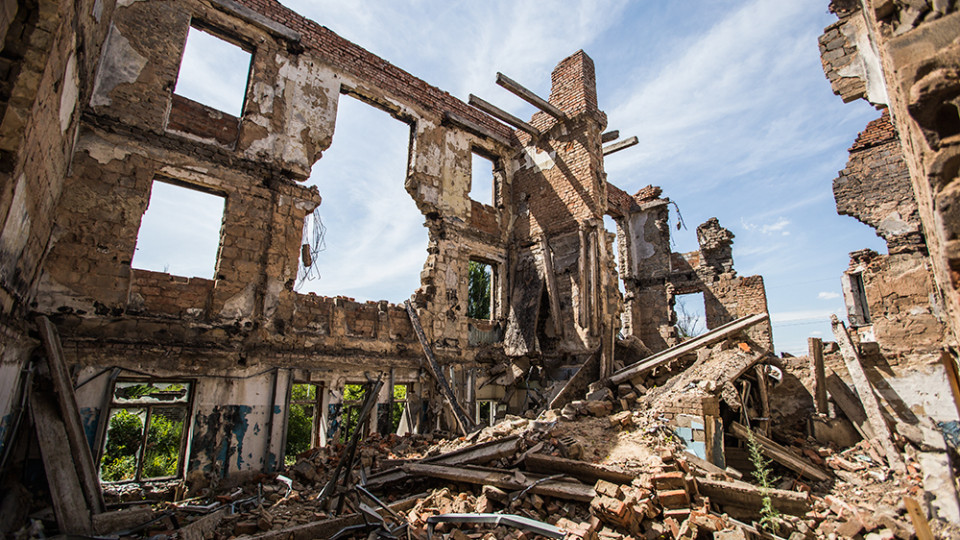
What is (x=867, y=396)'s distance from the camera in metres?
6.72

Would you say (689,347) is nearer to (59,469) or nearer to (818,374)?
(818,374)

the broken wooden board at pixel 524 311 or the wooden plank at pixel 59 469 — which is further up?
the broken wooden board at pixel 524 311

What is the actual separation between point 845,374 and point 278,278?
401 inches

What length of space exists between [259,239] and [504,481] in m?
5.98

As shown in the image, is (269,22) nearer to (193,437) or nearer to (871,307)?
(193,437)

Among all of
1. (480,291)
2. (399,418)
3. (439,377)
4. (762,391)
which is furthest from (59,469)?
(480,291)

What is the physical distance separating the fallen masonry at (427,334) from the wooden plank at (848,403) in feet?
0.19

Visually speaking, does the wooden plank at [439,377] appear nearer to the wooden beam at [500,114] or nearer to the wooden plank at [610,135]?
the wooden beam at [500,114]

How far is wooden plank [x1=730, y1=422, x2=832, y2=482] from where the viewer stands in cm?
587

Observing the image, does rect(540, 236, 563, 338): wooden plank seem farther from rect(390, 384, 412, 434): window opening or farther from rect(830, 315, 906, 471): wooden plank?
rect(830, 315, 906, 471): wooden plank

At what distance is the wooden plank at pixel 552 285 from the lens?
1039cm

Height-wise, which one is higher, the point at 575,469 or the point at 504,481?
the point at 575,469

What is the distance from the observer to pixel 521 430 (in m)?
6.88

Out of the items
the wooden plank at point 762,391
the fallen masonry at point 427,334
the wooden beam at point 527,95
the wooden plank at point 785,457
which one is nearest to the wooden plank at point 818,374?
the fallen masonry at point 427,334
